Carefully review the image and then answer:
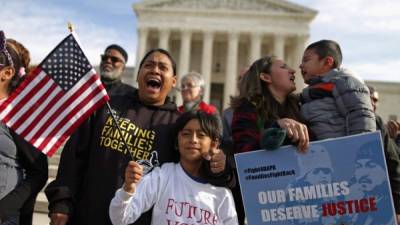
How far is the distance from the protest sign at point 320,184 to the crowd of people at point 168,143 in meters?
0.13

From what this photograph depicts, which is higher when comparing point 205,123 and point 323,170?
point 205,123

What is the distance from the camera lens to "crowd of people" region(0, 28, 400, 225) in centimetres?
299

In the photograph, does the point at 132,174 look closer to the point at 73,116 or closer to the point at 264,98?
the point at 73,116

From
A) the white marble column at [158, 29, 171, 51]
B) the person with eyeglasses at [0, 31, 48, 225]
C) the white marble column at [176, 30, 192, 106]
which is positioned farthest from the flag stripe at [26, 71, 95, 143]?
the white marble column at [158, 29, 171, 51]

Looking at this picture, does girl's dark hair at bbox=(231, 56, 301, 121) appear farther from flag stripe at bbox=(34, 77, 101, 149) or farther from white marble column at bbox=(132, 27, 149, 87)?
white marble column at bbox=(132, 27, 149, 87)

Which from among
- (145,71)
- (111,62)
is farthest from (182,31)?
(145,71)

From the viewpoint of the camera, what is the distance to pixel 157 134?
3412 mm

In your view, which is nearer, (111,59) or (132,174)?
(132,174)

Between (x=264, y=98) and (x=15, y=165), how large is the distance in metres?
2.25

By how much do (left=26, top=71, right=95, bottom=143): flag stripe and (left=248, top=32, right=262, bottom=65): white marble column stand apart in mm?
44582

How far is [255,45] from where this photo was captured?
1874 inches

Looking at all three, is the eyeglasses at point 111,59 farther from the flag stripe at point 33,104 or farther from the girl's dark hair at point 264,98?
the flag stripe at point 33,104

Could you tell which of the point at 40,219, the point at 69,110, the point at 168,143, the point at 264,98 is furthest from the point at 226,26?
the point at 69,110

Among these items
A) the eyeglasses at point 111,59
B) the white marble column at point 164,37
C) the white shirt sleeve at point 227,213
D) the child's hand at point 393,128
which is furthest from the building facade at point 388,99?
the white shirt sleeve at point 227,213
